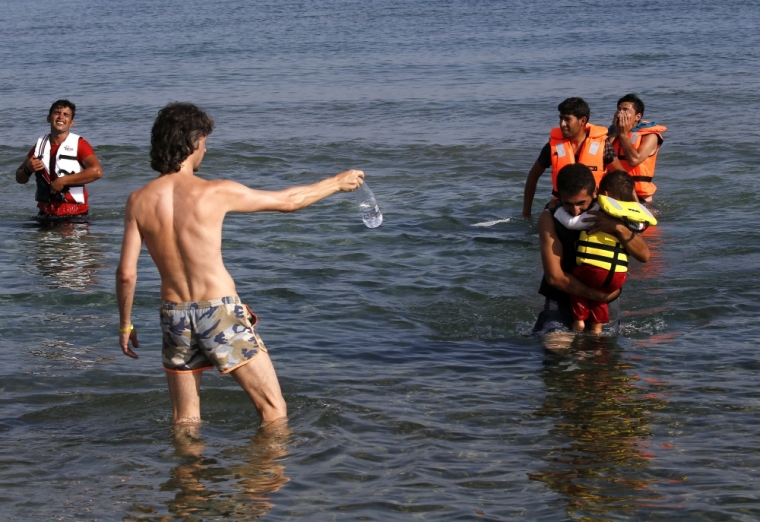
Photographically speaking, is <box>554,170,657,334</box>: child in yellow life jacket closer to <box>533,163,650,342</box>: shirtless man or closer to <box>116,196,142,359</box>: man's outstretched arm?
<box>533,163,650,342</box>: shirtless man

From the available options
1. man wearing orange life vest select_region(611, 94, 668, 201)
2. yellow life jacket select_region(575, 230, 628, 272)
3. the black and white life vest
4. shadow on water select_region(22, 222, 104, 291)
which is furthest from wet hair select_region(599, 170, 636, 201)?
the black and white life vest

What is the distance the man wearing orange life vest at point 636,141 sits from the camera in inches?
406

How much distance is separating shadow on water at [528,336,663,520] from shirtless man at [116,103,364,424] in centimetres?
166

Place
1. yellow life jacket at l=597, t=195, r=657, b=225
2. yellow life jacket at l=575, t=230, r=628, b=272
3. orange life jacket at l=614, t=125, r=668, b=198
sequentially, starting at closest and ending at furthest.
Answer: yellow life jacket at l=597, t=195, r=657, b=225
yellow life jacket at l=575, t=230, r=628, b=272
orange life jacket at l=614, t=125, r=668, b=198

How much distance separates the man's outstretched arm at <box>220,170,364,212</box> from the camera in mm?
4934

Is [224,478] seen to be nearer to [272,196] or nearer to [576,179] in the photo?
[272,196]

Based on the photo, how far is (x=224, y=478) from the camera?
5320 mm

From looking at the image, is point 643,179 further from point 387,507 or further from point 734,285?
point 387,507

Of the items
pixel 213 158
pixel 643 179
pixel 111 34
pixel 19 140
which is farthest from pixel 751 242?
pixel 111 34

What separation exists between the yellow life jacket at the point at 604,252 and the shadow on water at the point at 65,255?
480cm

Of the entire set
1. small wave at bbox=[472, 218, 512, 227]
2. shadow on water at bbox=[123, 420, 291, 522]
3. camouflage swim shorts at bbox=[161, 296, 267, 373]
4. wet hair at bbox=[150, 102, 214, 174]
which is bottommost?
shadow on water at bbox=[123, 420, 291, 522]

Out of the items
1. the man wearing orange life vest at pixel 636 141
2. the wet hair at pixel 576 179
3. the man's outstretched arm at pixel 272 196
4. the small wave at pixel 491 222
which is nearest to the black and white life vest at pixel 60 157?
the small wave at pixel 491 222

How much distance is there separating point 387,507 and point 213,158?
12370 mm

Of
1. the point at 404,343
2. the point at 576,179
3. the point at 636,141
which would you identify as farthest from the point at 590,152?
the point at 576,179
